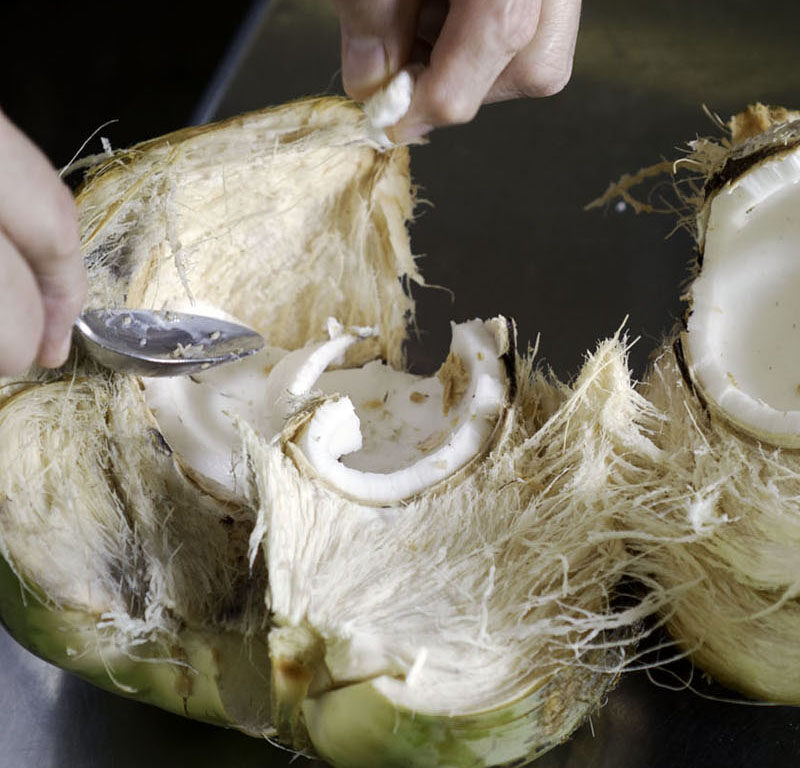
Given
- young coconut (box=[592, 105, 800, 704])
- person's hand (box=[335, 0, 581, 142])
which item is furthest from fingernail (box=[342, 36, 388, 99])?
young coconut (box=[592, 105, 800, 704])

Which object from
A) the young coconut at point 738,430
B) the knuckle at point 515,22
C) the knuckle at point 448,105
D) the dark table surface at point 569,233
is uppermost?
the knuckle at point 515,22

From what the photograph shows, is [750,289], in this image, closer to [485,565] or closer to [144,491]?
[485,565]

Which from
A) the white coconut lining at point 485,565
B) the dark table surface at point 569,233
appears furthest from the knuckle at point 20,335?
the dark table surface at point 569,233

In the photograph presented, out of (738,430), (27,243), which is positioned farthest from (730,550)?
(27,243)

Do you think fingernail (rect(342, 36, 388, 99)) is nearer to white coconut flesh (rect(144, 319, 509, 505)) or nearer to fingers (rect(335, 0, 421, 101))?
fingers (rect(335, 0, 421, 101))

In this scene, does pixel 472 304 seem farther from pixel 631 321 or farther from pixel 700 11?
pixel 700 11

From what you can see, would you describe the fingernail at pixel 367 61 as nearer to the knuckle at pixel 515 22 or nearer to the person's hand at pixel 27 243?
the knuckle at pixel 515 22

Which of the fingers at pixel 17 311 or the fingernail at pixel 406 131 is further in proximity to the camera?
the fingernail at pixel 406 131
